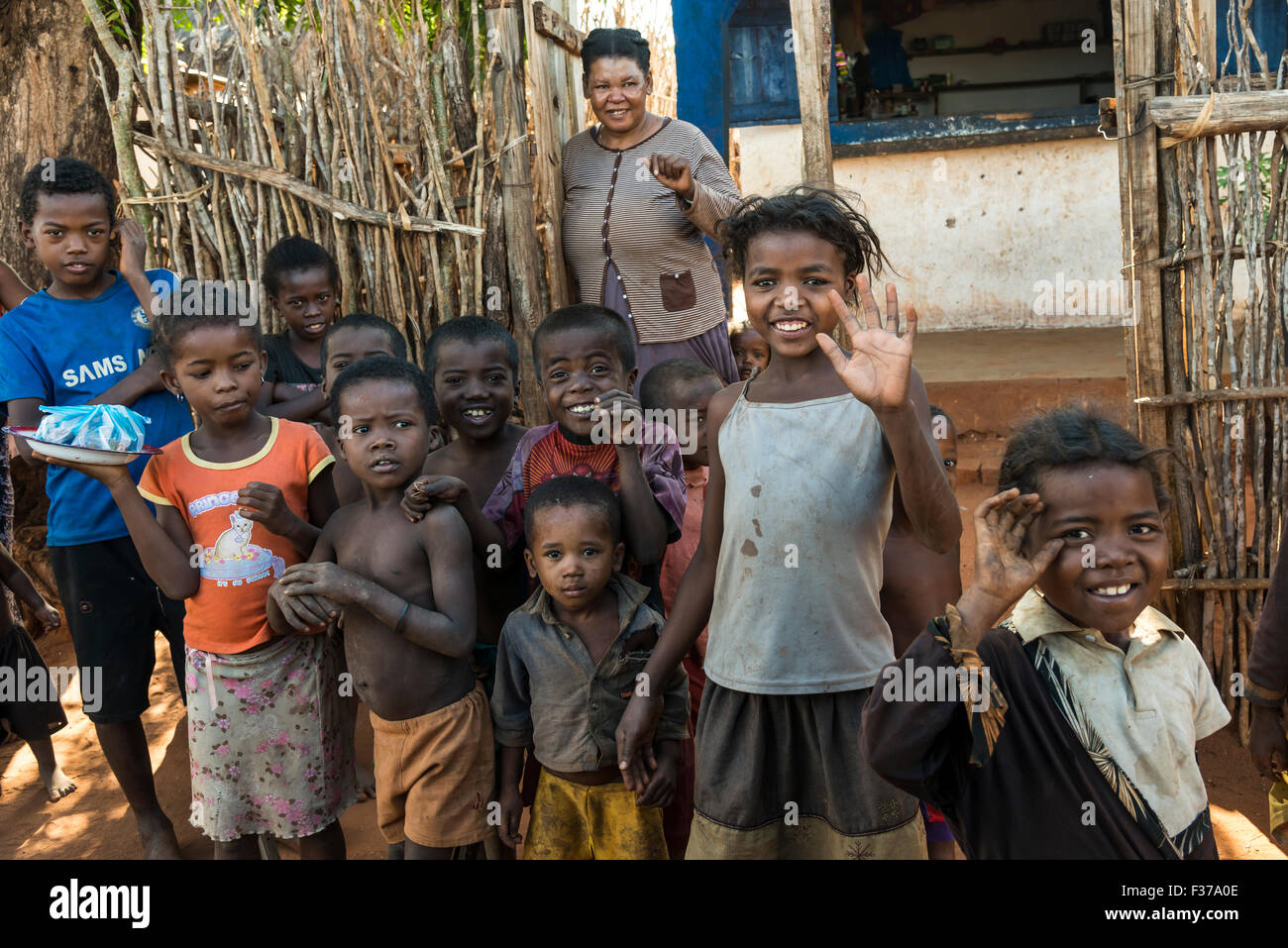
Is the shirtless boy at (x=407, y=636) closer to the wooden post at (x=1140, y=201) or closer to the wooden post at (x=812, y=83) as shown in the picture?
the wooden post at (x=812, y=83)

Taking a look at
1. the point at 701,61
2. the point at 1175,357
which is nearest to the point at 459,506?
the point at 1175,357

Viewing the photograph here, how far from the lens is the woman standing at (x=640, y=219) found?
12.8ft

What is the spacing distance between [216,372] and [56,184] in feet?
3.21

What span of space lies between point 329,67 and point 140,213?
946mm

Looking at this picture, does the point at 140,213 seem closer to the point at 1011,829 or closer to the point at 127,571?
the point at 127,571

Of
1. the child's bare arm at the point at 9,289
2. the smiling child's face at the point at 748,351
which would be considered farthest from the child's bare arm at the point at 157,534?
the smiling child's face at the point at 748,351

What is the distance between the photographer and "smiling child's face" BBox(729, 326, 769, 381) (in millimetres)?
4000

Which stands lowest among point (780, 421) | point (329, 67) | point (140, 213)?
point (780, 421)

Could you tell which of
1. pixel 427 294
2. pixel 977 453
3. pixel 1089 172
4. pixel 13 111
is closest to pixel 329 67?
pixel 427 294

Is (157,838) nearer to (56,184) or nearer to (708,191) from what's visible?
(56,184)

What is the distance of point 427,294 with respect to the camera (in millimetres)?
4055

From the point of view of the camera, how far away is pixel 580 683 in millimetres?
2350

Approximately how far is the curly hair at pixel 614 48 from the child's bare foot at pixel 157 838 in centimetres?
296

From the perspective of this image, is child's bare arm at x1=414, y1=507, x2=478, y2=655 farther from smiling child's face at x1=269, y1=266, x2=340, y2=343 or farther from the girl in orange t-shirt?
smiling child's face at x1=269, y1=266, x2=340, y2=343
